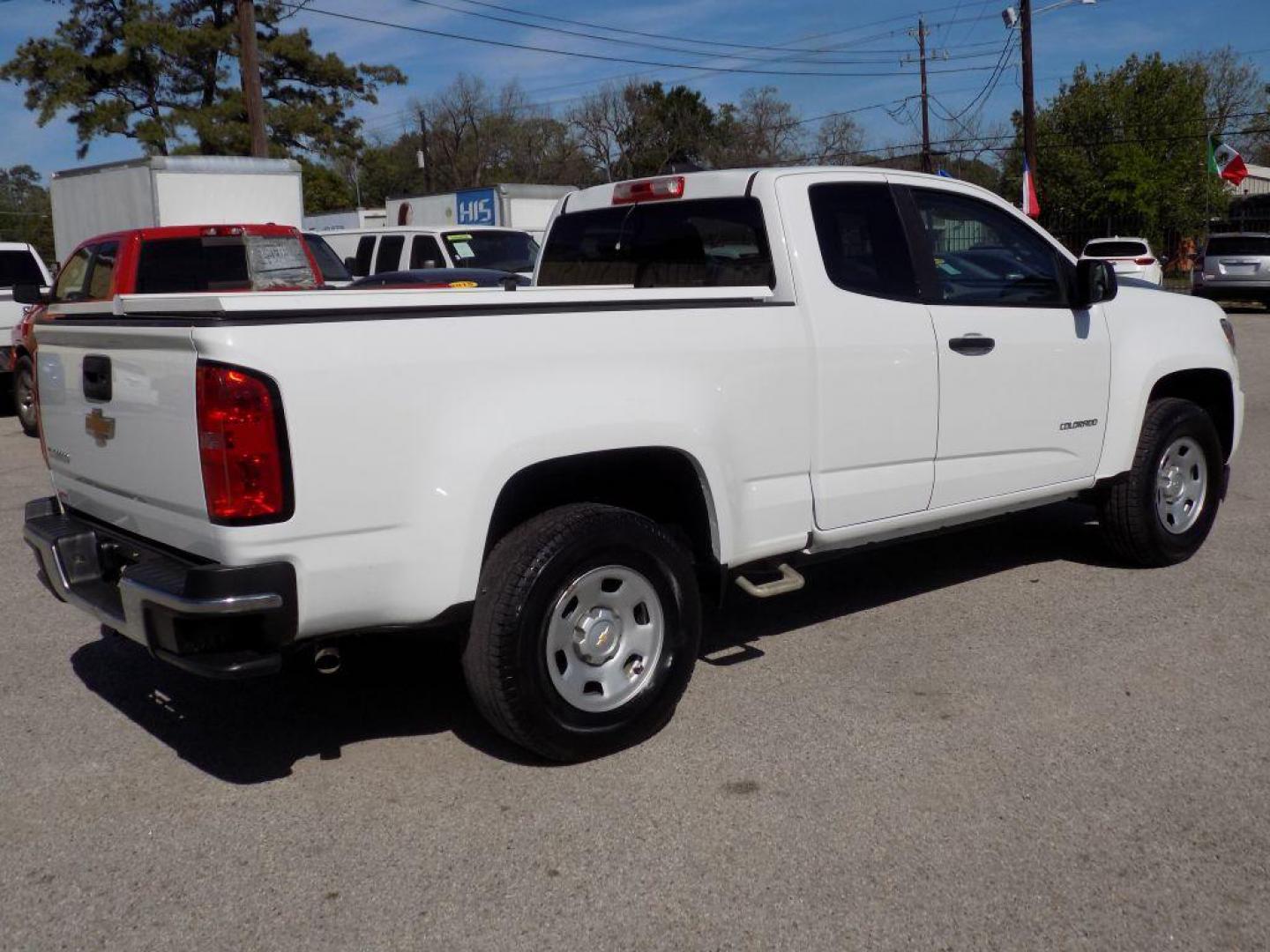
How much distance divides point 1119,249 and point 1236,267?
227 centimetres

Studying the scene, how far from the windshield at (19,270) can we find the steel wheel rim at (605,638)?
12.0m

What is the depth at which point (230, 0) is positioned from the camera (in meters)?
42.4

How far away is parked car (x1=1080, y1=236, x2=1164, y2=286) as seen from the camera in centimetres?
2484

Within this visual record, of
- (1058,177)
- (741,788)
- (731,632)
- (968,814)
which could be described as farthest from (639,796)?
(1058,177)

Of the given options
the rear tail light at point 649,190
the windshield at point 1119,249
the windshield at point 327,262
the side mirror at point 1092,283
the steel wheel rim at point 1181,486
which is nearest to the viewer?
the rear tail light at point 649,190

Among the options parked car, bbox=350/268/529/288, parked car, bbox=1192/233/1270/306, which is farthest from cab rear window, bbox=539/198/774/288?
parked car, bbox=1192/233/1270/306

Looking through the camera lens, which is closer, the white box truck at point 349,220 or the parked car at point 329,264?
the parked car at point 329,264

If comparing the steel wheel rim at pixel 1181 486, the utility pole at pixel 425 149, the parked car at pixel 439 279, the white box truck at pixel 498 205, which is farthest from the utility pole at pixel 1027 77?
the utility pole at pixel 425 149

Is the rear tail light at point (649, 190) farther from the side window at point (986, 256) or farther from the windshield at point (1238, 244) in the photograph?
the windshield at point (1238, 244)

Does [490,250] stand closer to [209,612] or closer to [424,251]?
[424,251]

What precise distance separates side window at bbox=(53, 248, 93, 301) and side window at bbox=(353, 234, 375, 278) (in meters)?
5.18

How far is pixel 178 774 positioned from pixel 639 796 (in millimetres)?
1566

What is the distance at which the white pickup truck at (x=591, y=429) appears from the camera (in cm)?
359

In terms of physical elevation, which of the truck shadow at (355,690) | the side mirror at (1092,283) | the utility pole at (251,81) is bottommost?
the truck shadow at (355,690)
